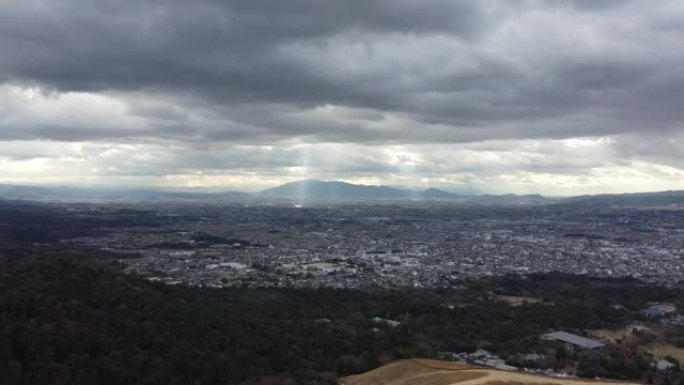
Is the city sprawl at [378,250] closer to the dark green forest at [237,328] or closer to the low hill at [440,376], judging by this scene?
the dark green forest at [237,328]

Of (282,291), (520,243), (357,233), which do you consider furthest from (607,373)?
(357,233)

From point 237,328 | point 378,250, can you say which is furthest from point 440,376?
point 378,250

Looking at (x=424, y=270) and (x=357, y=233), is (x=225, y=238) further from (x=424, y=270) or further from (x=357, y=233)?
(x=424, y=270)

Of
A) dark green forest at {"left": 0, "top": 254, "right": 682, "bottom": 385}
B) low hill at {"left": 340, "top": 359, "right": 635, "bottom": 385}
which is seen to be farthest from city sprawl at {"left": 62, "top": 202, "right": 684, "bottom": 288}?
low hill at {"left": 340, "top": 359, "right": 635, "bottom": 385}

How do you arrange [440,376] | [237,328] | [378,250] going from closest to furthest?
1. [440,376]
2. [237,328]
3. [378,250]

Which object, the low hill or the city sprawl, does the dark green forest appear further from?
the city sprawl

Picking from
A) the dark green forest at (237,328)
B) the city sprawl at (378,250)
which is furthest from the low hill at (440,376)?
the city sprawl at (378,250)

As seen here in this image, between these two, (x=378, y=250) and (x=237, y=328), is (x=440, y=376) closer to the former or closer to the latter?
(x=237, y=328)
